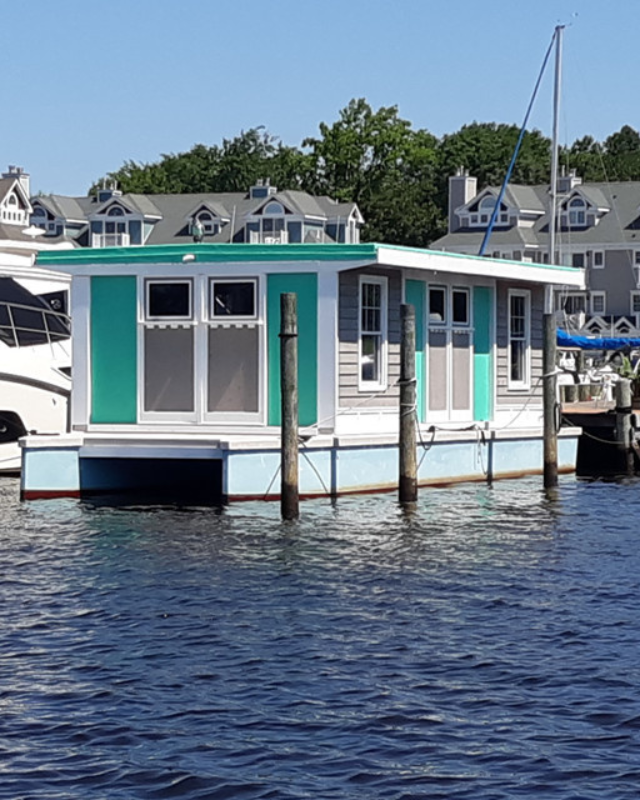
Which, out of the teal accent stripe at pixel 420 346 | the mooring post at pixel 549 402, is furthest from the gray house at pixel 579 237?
the teal accent stripe at pixel 420 346

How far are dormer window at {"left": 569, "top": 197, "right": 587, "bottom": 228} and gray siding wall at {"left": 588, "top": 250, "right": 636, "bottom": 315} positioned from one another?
3.74m

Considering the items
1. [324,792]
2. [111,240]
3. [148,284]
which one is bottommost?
[324,792]

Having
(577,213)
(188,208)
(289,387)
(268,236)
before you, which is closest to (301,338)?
(289,387)

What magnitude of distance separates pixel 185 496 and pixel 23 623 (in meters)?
10.8

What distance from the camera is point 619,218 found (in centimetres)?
10656

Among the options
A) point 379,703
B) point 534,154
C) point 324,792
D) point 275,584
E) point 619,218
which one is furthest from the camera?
point 534,154

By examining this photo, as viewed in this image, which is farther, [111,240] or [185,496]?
[111,240]

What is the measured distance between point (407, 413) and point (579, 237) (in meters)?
85.6

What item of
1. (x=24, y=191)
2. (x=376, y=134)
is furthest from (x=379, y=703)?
(x=376, y=134)

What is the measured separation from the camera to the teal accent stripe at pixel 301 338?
2430 cm

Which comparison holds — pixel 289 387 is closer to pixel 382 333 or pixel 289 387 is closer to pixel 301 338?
pixel 301 338

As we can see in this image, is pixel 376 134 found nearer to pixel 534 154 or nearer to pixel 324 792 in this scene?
pixel 534 154

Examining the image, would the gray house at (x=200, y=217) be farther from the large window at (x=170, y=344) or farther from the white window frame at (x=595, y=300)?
the large window at (x=170, y=344)

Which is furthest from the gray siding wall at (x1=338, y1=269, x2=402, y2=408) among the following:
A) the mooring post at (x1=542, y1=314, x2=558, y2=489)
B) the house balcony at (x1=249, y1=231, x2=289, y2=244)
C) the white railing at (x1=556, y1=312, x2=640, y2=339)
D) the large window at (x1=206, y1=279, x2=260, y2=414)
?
the white railing at (x1=556, y1=312, x2=640, y2=339)
